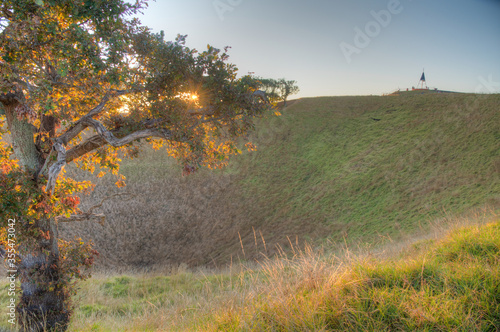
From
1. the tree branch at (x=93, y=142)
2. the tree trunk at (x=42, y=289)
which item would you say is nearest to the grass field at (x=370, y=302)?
the tree trunk at (x=42, y=289)

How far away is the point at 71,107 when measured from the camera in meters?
7.37

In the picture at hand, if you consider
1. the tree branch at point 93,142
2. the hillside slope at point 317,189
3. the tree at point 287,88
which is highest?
the tree at point 287,88

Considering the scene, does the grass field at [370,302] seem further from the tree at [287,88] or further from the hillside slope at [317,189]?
the tree at [287,88]

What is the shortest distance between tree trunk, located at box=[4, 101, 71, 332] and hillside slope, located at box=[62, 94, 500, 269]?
8215mm

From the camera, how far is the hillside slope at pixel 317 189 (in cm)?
1691

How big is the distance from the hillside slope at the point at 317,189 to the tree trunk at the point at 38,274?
27.0 ft

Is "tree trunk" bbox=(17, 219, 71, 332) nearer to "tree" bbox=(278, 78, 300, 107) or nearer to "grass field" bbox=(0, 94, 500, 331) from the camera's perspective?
"grass field" bbox=(0, 94, 500, 331)

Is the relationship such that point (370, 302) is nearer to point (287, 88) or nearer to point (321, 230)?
point (321, 230)

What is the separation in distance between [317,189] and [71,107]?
18590 mm

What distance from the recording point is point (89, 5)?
17.1 ft

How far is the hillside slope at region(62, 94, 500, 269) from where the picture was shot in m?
16.9

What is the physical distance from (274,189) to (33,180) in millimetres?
19110

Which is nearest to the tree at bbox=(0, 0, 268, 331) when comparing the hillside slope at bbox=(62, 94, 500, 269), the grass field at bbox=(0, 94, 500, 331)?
the grass field at bbox=(0, 94, 500, 331)

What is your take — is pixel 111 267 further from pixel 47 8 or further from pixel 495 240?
pixel 495 240
